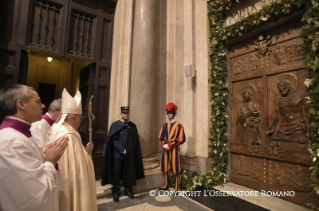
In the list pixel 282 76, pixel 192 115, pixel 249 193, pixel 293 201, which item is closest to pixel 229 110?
pixel 192 115

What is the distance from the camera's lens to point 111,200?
3.82 metres

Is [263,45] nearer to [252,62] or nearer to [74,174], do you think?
[252,62]

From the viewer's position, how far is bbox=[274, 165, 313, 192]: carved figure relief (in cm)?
345

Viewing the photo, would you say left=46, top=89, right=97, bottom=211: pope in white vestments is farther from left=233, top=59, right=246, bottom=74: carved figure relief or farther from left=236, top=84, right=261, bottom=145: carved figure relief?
left=233, top=59, right=246, bottom=74: carved figure relief

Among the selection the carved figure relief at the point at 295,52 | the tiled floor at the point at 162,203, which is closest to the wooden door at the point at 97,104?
the tiled floor at the point at 162,203

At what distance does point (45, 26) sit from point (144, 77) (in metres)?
2.69

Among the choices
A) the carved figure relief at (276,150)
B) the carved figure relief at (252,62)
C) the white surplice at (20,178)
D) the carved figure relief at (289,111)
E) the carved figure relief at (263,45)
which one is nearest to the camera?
the white surplice at (20,178)

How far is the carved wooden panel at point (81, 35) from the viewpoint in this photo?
190 inches

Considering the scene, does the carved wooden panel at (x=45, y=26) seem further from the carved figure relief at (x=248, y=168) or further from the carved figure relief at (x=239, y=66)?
the carved figure relief at (x=248, y=168)

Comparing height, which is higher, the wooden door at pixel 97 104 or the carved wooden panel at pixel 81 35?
the carved wooden panel at pixel 81 35

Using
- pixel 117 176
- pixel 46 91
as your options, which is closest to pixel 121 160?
pixel 117 176

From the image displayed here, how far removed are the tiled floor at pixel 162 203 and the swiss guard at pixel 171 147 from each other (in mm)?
519

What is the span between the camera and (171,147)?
4184mm

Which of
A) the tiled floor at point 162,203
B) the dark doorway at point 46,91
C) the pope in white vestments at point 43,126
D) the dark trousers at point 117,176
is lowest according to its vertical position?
the tiled floor at point 162,203
